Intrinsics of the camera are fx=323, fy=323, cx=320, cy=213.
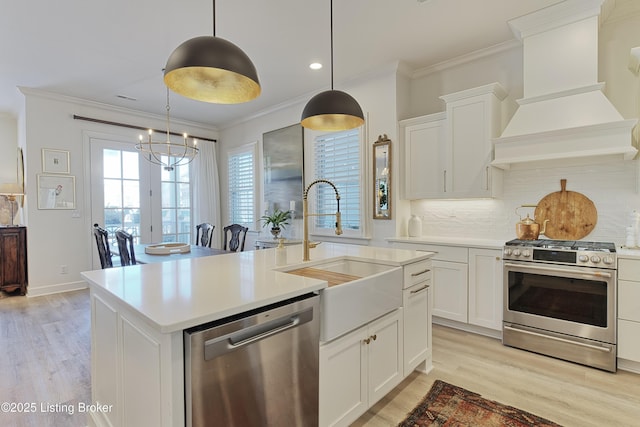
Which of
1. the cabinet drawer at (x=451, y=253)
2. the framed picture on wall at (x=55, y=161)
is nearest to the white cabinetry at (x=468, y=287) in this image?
the cabinet drawer at (x=451, y=253)

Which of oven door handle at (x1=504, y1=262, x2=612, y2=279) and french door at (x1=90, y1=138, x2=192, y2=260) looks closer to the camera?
oven door handle at (x1=504, y1=262, x2=612, y2=279)

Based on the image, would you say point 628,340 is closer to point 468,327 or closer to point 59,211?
point 468,327

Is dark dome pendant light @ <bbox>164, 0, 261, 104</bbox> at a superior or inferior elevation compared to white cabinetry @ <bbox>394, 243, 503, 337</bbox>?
superior

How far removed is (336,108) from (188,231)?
5.10m

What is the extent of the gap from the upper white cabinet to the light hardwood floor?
5.10 ft

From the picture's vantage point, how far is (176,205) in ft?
20.3

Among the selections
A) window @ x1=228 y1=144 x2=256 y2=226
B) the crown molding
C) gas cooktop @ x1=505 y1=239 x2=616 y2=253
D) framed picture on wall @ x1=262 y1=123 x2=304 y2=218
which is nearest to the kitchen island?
gas cooktop @ x1=505 y1=239 x2=616 y2=253

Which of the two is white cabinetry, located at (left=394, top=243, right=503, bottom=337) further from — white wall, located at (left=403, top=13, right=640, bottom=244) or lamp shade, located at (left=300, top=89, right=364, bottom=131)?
lamp shade, located at (left=300, top=89, right=364, bottom=131)

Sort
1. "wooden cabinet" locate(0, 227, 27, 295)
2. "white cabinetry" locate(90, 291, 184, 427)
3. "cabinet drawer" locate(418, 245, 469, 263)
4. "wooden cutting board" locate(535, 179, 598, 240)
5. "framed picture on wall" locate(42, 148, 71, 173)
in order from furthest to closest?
"framed picture on wall" locate(42, 148, 71, 173), "wooden cabinet" locate(0, 227, 27, 295), "cabinet drawer" locate(418, 245, 469, 263), "wooden cutting board" locate(535, 179, 598, 240), "white cabinetry" locate(90, 291, 184, 427)

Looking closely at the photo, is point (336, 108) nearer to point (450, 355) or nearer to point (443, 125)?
point (443, 125)

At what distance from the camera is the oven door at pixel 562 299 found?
253cm

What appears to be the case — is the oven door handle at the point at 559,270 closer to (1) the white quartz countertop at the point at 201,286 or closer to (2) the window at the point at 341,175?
(1) the white quartz countertop at the point at 201,286

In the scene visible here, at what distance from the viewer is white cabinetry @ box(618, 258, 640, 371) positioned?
2.44m

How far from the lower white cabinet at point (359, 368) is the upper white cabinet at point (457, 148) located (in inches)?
75.4
